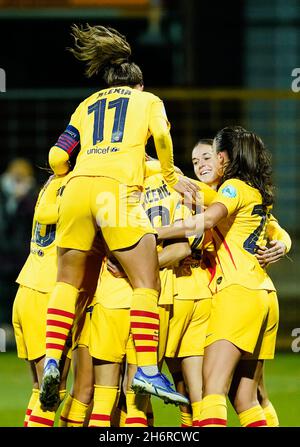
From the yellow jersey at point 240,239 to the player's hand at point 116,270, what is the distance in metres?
0.53

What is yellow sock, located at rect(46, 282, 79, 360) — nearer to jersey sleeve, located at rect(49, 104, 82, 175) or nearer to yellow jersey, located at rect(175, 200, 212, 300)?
yellow jersey, located at rect(175, 200, 212, 300)

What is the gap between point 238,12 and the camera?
15.9m

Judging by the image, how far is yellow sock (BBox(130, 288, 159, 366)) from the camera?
18.0ft

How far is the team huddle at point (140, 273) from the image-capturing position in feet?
18.5

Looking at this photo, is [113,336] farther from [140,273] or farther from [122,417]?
[122,417]

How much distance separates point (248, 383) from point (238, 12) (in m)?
10.7

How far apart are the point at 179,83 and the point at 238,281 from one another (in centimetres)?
934

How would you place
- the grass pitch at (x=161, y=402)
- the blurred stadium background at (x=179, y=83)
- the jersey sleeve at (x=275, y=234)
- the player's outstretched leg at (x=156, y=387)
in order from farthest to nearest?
1. the blurred stadium background at (x=179, y=83)
2. the grass pitch at (x=161, y=402)
3. the jersey sleeve at (x=275, y=234)
4. the player's outstretched leg at (x=156, y=387)

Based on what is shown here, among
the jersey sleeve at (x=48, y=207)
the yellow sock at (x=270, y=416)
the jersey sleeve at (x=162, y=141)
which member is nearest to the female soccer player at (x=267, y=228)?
the yellow sock at (x=270, y=416)

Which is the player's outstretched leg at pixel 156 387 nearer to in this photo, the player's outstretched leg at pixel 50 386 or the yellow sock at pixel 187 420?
the player's outstretched leg at pixel 50 386

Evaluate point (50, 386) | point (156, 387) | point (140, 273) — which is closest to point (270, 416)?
point (156, 387)
